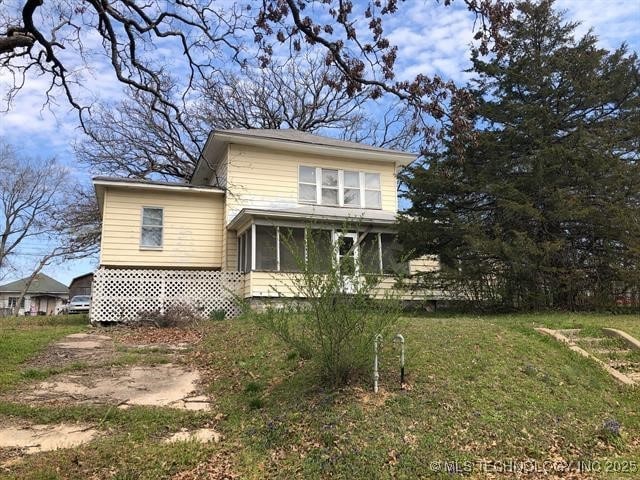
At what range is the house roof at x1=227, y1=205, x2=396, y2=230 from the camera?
14.8 meters

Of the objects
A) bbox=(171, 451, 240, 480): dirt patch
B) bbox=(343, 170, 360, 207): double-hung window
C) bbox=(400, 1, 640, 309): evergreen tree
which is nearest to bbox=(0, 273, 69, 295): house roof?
bbox=(343, 170, 360, 207): double-hung window

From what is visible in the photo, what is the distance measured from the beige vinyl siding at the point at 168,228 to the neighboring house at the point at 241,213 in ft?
0.10

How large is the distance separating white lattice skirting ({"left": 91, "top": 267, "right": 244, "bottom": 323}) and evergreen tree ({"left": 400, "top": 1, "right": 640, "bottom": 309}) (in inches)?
239

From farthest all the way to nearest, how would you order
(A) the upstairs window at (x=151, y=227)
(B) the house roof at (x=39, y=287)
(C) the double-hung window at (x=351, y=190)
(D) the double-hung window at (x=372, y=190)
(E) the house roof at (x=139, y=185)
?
1. (B) the house roof at (x=39, y=287)
2. (D) the double-hung window at (x=372, y=190)
3. (C) the double-hung window at (x=351, y=190)
4. (A) the upstairs window at (x=151, y=227)
5. (E) the house roof at (x=139, y=185)

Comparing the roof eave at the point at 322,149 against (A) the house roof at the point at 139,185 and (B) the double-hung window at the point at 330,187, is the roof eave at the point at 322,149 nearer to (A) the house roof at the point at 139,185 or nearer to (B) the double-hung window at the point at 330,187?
(B) the double-hung window at the point at 330,187

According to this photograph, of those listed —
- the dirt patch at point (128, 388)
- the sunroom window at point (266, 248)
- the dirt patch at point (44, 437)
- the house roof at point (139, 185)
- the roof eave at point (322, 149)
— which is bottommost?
the dirt patch at point (44, 437)

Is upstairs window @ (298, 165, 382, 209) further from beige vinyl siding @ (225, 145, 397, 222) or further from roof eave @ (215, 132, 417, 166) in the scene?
roof eave @ (215, 132, 417, 166)

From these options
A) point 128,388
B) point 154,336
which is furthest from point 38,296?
point 128,388

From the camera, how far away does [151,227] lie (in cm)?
1641

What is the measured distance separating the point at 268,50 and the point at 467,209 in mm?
9088

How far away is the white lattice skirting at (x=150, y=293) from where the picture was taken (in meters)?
14.2

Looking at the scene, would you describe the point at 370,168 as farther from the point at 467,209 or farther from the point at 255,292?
the point at 255,292

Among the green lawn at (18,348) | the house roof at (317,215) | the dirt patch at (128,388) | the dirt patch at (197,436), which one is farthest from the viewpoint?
the house roof at (317,215)

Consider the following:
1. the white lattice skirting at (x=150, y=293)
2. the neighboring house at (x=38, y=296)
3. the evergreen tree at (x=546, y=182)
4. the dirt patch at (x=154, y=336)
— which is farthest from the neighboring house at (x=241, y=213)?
the neighboring house at (x=38, y=296)
